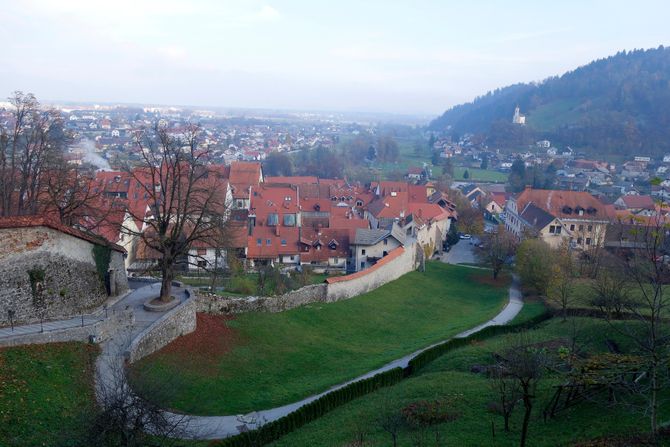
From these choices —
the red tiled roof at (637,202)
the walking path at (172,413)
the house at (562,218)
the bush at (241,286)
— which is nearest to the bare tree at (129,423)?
the walking path at (172,413)

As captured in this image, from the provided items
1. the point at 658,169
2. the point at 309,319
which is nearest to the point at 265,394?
the point at 309,319

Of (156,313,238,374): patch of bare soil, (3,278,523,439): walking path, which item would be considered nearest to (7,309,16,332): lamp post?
(3,278,523,439): walking path

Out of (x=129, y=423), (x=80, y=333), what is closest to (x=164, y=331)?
(x=80, y=333)

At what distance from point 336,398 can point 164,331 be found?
7729 mm

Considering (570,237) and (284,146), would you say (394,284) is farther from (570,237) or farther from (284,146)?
(284,146)

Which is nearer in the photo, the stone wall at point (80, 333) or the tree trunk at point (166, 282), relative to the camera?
the stone wall at point (80, 333)

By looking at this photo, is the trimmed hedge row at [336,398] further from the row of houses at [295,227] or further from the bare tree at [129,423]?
the row of houses at [295,227]

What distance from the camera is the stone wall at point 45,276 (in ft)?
61.4

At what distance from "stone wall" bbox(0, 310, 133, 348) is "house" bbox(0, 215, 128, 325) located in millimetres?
1982

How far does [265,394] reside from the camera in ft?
63.2

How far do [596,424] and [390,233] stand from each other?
3578 centimetres

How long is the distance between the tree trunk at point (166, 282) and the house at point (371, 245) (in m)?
28.7

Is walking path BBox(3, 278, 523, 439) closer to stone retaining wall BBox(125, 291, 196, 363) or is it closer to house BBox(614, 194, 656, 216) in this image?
stone retaining wall BBox(125, 291, 196, 363)

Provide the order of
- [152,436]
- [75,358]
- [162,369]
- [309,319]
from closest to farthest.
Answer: [152,436]
[75,358]
[162,369]
[309,319]
